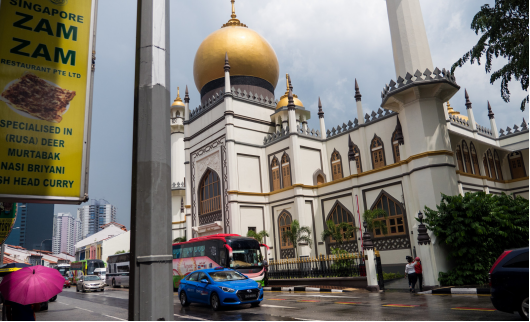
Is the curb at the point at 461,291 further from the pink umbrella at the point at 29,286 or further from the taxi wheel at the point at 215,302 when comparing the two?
the pink umbrella at the point at 29,286

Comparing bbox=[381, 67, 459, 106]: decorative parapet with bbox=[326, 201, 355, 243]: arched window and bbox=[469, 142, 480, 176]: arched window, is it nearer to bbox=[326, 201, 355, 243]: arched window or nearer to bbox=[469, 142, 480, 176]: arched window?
bbox=[469, 142, 480, 176]: arched window

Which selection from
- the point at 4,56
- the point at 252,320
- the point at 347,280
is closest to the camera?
the point at 4,56

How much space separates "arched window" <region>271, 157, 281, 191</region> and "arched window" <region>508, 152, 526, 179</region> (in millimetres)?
14691

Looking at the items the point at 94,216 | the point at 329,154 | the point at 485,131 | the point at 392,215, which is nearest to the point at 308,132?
the point at 329,154

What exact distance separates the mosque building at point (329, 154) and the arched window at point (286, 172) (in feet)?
0.26

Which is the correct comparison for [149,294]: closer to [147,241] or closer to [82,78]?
[147,241]

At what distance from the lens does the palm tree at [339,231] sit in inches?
879

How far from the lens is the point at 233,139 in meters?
27.5

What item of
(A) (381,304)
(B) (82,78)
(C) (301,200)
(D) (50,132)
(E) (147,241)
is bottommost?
(A) (381,304)

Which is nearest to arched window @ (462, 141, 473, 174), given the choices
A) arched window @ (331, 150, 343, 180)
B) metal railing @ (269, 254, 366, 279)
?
arched window @ (331, 150, 343, 180)

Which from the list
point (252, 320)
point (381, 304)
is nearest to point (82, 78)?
point (252, 320)

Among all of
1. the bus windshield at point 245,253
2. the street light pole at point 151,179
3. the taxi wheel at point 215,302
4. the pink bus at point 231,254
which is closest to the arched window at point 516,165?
the pink bus at point 231,254

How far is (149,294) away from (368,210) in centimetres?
1891

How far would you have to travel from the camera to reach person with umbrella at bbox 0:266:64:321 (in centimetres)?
491
